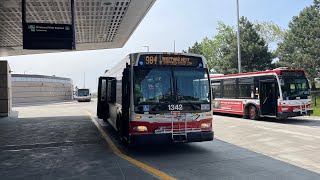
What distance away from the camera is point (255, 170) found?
762cm

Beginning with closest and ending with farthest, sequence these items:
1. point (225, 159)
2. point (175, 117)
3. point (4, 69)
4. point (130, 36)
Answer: point (225, 159)
point (175, 117)
point (130, 36)
point (4, 69)

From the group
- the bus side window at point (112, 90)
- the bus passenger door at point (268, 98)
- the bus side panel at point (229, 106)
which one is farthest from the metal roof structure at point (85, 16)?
the bus passenger door at point (268, 98)

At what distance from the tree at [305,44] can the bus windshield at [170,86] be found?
1271 inches

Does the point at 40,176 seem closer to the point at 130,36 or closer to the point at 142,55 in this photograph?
the point at 142,55

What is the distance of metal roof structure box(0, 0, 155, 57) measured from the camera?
15438 millimetres

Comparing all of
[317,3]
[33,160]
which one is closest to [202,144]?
[33,160]

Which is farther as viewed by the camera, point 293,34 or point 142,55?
point 293,34

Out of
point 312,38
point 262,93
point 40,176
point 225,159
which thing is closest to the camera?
point 40,176

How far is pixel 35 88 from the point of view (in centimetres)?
6322

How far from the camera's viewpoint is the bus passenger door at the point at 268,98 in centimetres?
1843

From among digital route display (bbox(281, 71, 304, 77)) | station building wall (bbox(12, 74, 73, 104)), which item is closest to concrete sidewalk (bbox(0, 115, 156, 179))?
digital route display (bbox(281, 71, 304, 77))

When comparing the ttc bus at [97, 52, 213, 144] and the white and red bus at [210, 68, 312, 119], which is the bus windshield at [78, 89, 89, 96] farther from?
the ttc bus at [97, 52, 213, 144]

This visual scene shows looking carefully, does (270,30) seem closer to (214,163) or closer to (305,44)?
(305,44)

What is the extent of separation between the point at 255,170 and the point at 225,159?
52.7 inches
